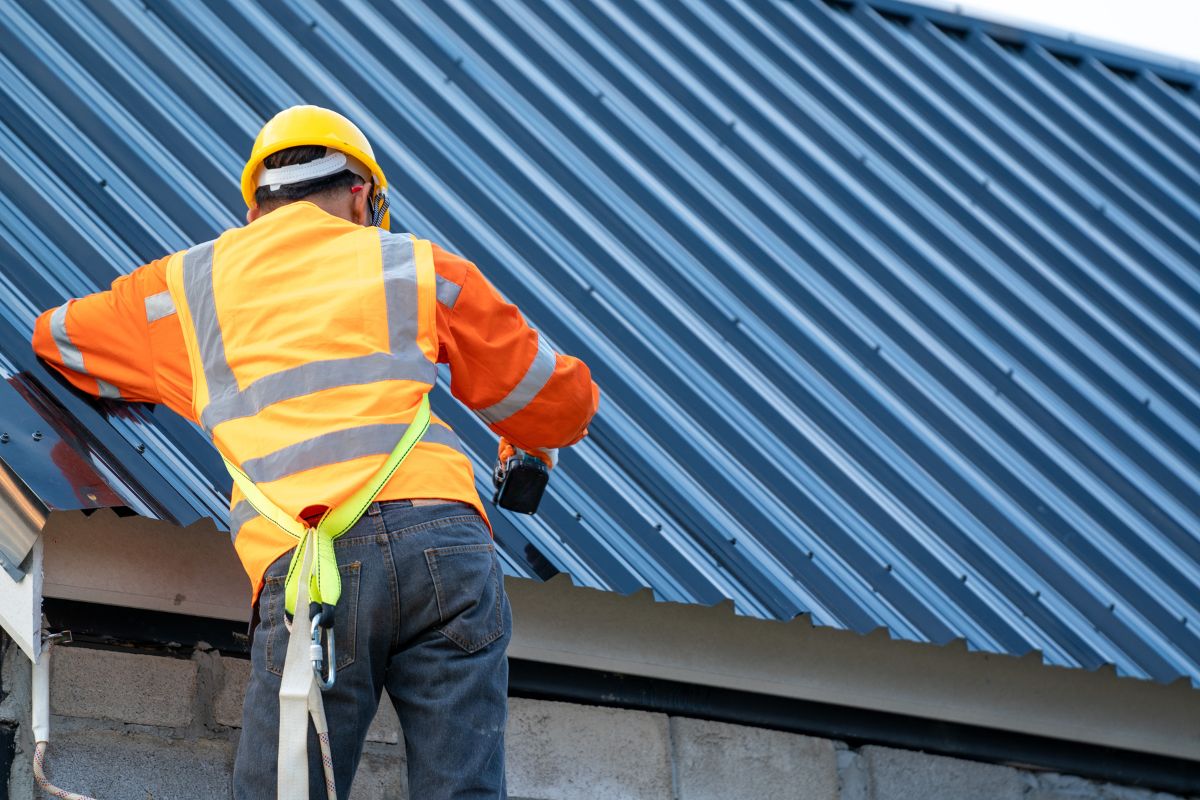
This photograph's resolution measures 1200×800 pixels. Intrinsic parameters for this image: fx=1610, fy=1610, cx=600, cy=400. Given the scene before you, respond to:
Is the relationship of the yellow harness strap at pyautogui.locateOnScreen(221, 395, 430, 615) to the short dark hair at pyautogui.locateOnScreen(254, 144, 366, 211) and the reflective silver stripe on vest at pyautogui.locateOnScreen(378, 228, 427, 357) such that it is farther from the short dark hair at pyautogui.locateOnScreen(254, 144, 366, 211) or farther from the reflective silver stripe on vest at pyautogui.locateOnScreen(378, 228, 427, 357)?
the short dark hair at pyautogui.locateOnScreen(254, 144, 366, 211)

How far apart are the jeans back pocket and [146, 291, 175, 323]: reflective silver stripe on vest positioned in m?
0.87

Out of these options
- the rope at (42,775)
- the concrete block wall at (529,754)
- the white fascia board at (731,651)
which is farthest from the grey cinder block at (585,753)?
the rope at (42,775)

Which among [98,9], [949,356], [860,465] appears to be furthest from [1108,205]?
[98,9]

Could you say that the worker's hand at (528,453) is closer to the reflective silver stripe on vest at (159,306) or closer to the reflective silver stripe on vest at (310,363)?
the reflective silver stripe on vest at (310,363)

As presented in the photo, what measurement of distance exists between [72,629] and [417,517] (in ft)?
4.24

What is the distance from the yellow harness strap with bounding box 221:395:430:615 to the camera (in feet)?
10.4

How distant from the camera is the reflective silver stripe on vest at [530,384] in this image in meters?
3.72

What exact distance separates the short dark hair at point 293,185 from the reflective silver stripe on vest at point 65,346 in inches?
21.9

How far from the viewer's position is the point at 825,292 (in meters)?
5.75

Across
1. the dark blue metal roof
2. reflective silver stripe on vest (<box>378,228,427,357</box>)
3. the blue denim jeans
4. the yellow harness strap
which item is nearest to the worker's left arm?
the dark blue metal roof

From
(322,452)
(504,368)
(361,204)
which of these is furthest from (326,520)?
(361,204)

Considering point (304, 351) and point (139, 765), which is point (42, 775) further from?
point (304, 351)

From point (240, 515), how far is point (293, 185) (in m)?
0.76

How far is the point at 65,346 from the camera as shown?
3.83m
